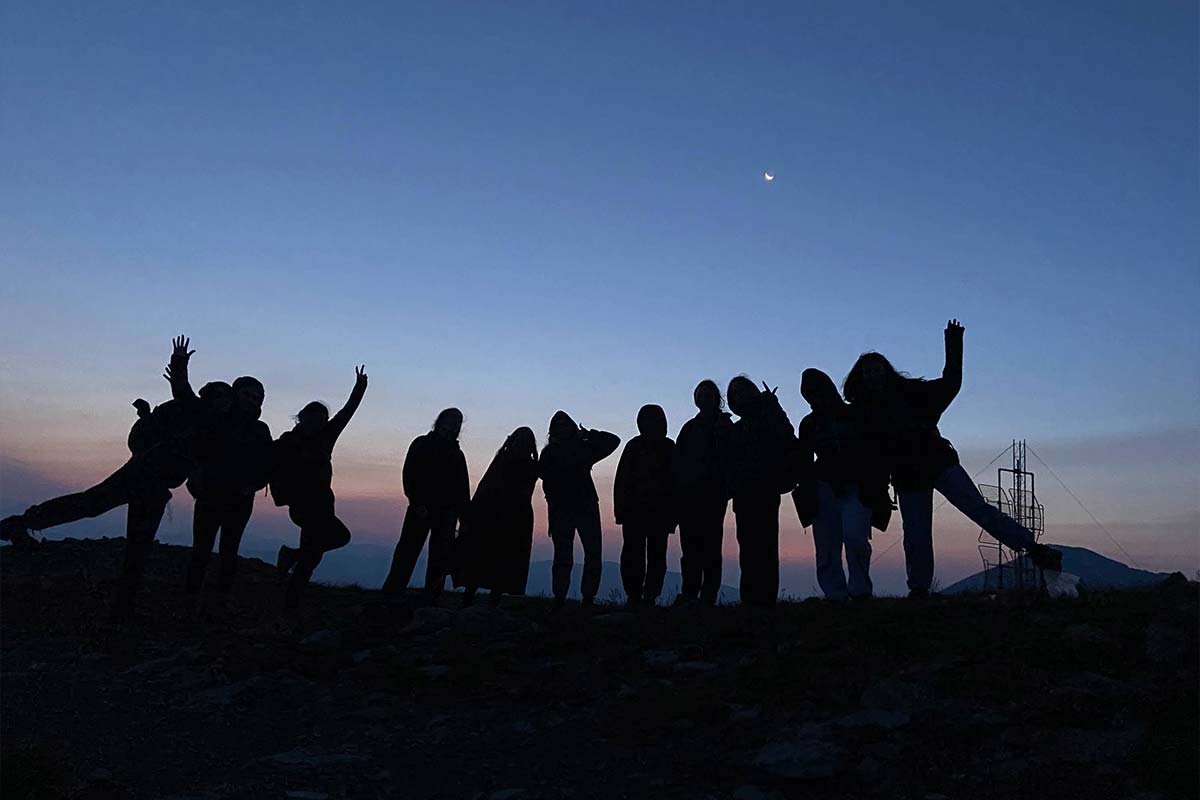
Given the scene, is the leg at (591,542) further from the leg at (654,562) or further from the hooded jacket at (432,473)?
the hooded jacket at (432,473)

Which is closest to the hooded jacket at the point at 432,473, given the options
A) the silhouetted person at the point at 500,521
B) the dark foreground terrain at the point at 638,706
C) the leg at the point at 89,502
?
the silhouetted person at the point at 500,521

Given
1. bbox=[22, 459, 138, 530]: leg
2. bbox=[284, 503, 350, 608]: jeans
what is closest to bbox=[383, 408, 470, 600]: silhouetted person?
bbox=[284, 503, 350, 608]: jeans

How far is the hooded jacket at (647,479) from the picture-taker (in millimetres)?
11094

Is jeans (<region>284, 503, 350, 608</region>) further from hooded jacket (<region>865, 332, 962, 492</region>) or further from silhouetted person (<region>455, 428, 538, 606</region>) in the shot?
hooded jacket (<region>865, 332, 962, 492</region>)

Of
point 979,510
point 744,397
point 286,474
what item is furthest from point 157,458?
point 979,510

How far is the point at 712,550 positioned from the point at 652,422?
174 centimetres

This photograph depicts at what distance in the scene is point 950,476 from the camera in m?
8.90

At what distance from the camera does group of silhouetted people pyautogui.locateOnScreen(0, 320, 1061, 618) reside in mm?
9141

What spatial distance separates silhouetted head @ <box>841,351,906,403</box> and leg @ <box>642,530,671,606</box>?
9.84 ft

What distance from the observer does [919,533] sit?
902cm

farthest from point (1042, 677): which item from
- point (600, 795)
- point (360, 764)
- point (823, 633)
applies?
point (360, 764)

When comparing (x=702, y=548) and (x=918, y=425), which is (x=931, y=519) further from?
→ (x=702, y=548)

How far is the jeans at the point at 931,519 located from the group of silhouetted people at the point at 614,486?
0.6 inches

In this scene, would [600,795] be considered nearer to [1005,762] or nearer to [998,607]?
[1005,762]
